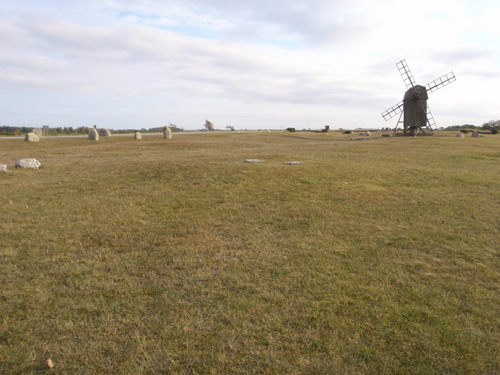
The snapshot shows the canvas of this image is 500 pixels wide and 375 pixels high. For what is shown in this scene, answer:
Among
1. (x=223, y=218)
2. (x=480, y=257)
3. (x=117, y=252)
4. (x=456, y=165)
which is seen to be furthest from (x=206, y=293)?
(x=456, y=165)

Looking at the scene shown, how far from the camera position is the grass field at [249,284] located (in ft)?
11.4

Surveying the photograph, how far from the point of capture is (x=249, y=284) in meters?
4.91

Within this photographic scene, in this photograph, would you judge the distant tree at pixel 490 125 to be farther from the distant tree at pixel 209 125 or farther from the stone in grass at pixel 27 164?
the stone in grass at pixel 27 164

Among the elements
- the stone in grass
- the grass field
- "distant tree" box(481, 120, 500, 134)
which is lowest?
the grass field

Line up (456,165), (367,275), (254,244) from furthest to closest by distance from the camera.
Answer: (456,165), (254,244), (367,275)

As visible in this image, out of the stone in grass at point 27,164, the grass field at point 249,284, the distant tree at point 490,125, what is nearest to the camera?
the grass field at point 249,284

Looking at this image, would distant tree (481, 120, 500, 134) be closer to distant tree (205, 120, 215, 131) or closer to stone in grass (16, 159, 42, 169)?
distant tree (205, 120, 215, 131)

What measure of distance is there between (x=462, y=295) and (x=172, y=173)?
439 inches

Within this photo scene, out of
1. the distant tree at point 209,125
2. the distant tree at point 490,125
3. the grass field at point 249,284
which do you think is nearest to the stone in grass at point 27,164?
the grass field at point 249,284

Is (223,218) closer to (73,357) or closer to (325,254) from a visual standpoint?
(325,254)

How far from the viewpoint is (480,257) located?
19.8 feet

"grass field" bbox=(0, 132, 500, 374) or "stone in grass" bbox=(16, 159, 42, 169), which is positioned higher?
"stone in grass" bbox=(16, 159, 42, 169)

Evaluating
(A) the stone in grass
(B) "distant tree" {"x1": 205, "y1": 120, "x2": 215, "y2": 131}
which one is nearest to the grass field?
(A) the stone in grass

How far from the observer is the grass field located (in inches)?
136
